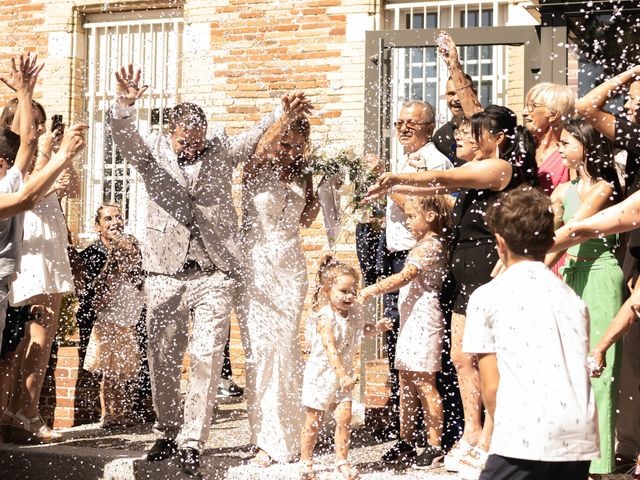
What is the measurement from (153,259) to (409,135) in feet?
5.98

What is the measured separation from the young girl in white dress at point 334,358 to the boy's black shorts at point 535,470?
2.11m

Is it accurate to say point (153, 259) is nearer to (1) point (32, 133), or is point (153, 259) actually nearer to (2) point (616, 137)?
(1) point (32, 133)

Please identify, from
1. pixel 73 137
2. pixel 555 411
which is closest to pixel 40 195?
pixel 73 137

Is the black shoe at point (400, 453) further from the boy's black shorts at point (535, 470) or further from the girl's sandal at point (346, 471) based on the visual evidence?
the boy's black shorts at point (535, 470)

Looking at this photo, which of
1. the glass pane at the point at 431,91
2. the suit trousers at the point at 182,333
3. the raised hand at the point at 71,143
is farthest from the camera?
the glass pane at the point at 431,91

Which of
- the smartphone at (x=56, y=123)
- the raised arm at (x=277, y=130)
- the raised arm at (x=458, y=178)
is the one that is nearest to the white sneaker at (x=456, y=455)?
the raised arm at (x=458, y=178)

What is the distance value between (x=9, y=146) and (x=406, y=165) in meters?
2.50

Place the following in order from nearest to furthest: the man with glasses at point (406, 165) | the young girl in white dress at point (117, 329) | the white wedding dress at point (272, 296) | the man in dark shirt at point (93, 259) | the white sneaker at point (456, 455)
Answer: the white sneaker at point (456, 455), the white wedding dress at point (272, 296), the man with glasses at point (406, 165), the young girl in white dress at point (117, 329), the man in dark shirt at point (93, 259)

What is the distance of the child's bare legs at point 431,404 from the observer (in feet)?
20.6

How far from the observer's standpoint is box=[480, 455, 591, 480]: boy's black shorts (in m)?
3.89

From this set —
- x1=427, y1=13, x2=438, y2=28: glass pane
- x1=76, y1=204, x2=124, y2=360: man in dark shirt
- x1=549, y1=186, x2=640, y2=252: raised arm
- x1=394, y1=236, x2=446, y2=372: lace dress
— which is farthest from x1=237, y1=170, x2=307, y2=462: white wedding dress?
x1=427, y1=13, x2=438, y2=28: glass pane

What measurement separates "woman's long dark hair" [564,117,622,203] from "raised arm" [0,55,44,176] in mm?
3145

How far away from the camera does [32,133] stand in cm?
625

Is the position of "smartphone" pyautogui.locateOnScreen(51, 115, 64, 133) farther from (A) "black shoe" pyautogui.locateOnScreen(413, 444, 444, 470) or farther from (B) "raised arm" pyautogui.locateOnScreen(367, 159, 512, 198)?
(A) "black shoe" pyautogui.locateOnScreen(413, 444, 444, 470)
